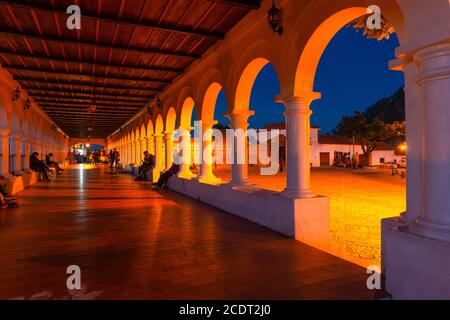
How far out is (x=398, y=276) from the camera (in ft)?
8.71

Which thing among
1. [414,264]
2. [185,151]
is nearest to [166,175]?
[185,151]

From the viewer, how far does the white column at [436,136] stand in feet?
7.77

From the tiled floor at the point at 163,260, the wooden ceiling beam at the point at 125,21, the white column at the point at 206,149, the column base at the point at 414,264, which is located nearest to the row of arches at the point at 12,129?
the tiled floor at the point at 163,260

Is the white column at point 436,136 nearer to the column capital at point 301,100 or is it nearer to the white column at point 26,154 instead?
the column capital at point 301,100

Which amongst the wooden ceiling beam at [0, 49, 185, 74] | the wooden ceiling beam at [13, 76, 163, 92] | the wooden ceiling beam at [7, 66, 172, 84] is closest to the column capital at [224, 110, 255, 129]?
the wooden ceiling beam at [0, 49, 185, 74]

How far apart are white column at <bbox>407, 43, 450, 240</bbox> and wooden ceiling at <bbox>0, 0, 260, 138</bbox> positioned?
143 inches

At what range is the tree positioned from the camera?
112ft

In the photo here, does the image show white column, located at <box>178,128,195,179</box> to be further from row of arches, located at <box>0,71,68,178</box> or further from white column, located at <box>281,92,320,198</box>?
white column, located at <box>281,92,320,198</box>

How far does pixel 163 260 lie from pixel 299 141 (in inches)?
104

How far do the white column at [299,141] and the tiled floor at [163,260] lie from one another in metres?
0.81

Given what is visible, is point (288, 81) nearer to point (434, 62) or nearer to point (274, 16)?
point (274, 16)

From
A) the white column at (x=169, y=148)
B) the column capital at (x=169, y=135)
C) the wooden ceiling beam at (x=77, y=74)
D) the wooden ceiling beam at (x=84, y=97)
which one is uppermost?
the wooden ceiling beam at (x=84, y=97)

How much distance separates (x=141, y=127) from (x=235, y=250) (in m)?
14.0

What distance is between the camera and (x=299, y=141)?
4.75 meters
